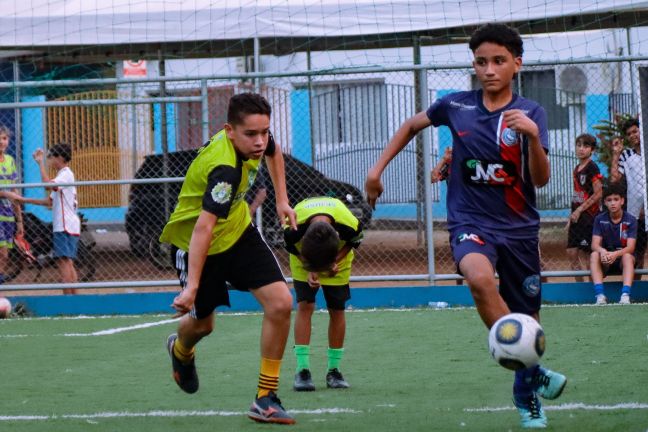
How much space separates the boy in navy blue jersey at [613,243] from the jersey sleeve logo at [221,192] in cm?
677

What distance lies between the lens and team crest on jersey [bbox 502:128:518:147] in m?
5.60

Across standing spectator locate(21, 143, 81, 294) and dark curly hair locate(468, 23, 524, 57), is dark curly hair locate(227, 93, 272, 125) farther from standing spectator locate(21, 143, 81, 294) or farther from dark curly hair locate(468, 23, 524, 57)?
standing spectator locate(21, 143, 81, 294)

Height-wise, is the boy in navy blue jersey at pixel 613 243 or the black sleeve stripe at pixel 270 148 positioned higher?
the black sleeve stripe at pixel 270 148

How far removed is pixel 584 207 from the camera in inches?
500

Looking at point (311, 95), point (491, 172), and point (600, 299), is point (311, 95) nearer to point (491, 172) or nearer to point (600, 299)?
point (600, 299)

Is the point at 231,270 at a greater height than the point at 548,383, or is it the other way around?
the point at 231,270

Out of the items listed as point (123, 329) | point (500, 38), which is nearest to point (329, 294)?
point (500, 38)

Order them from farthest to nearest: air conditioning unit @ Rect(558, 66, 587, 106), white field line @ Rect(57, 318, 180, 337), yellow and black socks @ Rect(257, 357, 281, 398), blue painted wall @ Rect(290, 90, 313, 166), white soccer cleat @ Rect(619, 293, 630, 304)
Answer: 1. air conditioning unit @ Rect(558, 66, 587, 106)
2. blue painted wall @ Rect(290, 90, 313, 166)
3. white soccer cleat @ Rect(619, 293, 630, 304)
4. white field line @ Rect(57, 318, 180, 337)
5. yellow and black socks @ Rect(257, 357, 281, 398)

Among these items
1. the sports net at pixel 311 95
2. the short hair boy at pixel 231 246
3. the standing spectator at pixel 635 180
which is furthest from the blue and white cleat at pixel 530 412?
the standing spectator at pixel 635 180

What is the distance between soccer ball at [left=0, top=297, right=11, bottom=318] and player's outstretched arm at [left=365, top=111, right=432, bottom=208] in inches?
292

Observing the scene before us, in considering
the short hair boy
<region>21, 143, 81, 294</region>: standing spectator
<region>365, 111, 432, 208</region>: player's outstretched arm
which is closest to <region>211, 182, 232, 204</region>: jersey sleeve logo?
the short hair boy

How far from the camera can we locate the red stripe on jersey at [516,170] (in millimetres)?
5613

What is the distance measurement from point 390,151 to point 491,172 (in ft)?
1.76

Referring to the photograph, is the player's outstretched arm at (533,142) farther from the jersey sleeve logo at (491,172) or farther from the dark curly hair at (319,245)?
the dark curly hair at (319,245)
